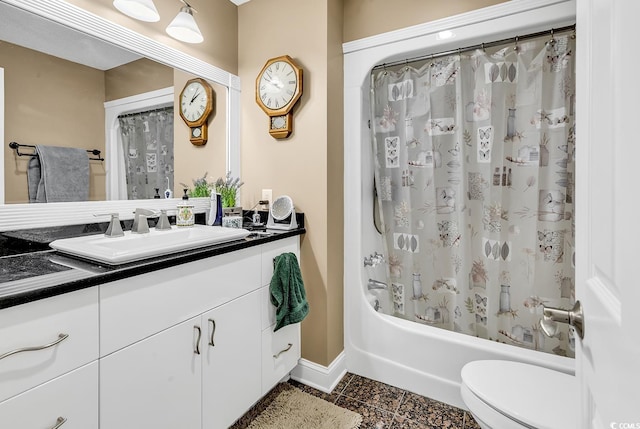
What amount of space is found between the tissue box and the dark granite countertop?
34 cm

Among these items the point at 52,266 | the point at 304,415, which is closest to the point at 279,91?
the point at 52,266

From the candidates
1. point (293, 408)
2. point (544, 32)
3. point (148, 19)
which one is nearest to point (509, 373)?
point (293, 408)

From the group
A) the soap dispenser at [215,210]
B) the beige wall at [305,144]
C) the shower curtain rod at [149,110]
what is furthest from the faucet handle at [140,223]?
the beige wall at [305,144]

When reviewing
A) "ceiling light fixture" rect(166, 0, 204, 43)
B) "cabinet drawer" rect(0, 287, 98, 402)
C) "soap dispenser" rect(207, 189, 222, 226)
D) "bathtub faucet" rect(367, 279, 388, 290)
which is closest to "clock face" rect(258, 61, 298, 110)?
"ceiling light fixture" rect(166, 0, 204, 43)

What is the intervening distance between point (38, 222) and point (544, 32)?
254cm

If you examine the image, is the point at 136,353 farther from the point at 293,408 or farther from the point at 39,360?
the point at 293,408

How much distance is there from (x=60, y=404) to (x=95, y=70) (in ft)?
4.67

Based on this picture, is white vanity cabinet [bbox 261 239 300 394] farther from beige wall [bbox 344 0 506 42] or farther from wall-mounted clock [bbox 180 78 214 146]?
beige wall [bbox 344 0 506 42]

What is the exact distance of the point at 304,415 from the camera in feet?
5.60

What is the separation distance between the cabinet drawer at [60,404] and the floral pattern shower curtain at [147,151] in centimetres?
101

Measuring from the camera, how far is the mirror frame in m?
1.31

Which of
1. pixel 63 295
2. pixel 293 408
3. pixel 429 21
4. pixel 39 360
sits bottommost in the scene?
pixel 293 408

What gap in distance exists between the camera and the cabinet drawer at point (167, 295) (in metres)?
1.03

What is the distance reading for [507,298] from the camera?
182 cm
